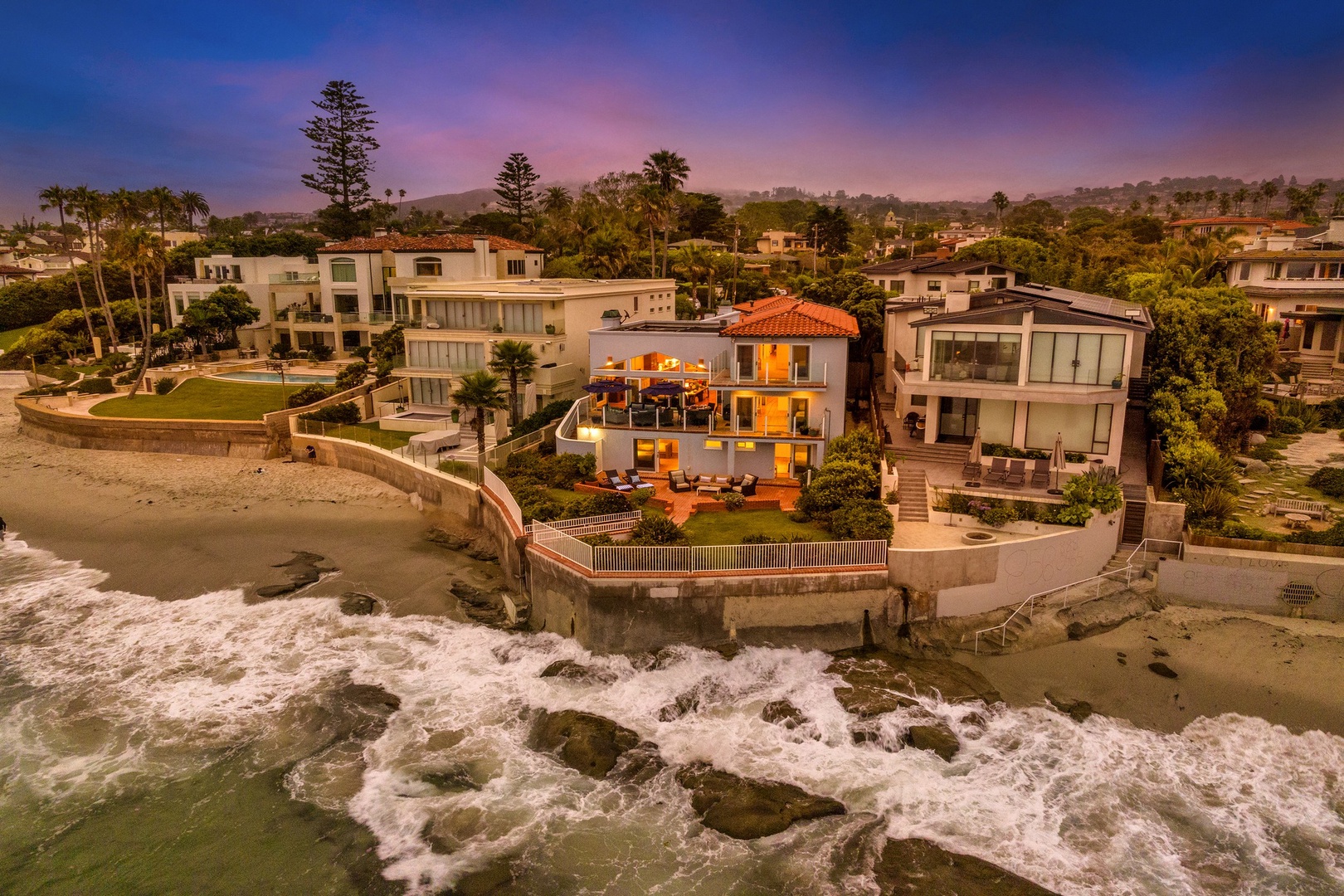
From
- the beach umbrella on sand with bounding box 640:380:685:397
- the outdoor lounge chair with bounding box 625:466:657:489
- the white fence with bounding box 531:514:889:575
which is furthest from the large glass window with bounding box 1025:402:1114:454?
the outdoor lounge chair with bounding box 625:466:657:489

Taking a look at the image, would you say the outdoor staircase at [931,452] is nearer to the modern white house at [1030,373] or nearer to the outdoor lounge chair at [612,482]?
the modern white house at [1030,373]

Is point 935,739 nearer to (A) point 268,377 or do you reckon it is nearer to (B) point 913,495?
(B) point 913,495

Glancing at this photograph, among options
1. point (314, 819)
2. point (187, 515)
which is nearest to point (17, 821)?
point (314, 819)

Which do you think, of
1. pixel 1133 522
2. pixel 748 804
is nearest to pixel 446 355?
pixel 748 804

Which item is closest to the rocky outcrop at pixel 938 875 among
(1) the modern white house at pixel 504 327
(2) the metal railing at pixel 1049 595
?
(2) the metal railing at pixel 1049 595

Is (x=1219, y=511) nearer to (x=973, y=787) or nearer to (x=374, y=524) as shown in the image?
(x=973, y=787)
